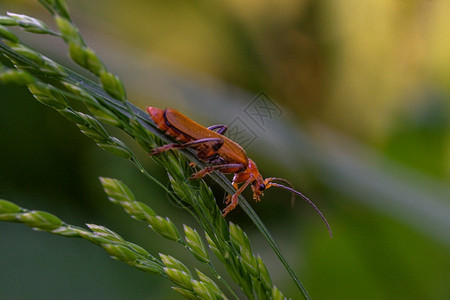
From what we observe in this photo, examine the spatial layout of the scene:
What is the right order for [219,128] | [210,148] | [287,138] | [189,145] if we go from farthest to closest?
1. [287,138]
2. [219,128]
3. [210,148]
4. [189,145]

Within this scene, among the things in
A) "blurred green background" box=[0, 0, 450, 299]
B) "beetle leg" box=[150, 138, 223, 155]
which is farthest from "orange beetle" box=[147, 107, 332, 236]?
"blurred green background" box=[0, 0, 450, 299]

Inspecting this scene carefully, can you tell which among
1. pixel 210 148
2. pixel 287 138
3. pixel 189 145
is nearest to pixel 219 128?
pixel 210 148

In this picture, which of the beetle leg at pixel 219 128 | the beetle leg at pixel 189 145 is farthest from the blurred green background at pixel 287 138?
the beetle leg at pixel 189 145

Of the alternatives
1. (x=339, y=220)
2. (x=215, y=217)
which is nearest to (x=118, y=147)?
(x=215, y=217)

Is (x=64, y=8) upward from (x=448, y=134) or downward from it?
downward

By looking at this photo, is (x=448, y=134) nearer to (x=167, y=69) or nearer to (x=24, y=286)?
(x=167, y=69)

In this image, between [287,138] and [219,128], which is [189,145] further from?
[287,138]

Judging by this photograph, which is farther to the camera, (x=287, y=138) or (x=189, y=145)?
(x=287, y=138)
